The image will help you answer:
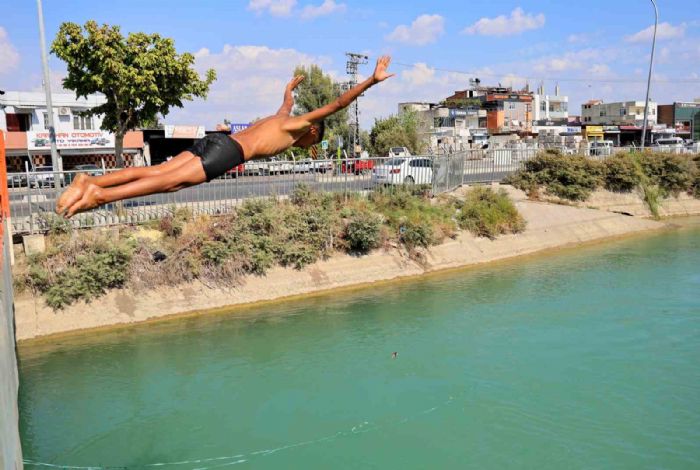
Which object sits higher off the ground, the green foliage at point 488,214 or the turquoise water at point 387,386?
the green foliage at point 488,214

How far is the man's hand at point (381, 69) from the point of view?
493 cm

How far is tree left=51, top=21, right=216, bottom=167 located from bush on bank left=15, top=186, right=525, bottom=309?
14.0ft

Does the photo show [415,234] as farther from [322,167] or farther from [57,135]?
[57,135]

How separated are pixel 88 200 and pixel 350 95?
2.12 meters

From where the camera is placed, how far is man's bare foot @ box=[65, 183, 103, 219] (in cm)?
403

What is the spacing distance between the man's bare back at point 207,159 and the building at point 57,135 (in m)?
38.1

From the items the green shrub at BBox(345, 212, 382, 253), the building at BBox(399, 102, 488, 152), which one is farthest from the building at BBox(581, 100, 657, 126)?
the green shrub at BBox(345, 212, 382, 253)

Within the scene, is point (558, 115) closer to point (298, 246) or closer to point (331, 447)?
point (298, 246)

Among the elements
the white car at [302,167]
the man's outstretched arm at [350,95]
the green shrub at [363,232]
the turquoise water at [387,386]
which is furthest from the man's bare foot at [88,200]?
the white car at [302,167]

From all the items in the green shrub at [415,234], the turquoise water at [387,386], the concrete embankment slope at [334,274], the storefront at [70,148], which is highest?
the storefront at [70,148]

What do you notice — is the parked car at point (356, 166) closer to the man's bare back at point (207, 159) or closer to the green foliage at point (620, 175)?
the green foliage at point (620, 175)

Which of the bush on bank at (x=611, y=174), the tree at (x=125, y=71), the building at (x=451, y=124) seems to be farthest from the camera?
the building at (x=451, y=124)

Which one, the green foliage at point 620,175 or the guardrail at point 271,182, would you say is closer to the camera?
the guardrail at point 271,182

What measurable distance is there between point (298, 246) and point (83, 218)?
5.77 meters
